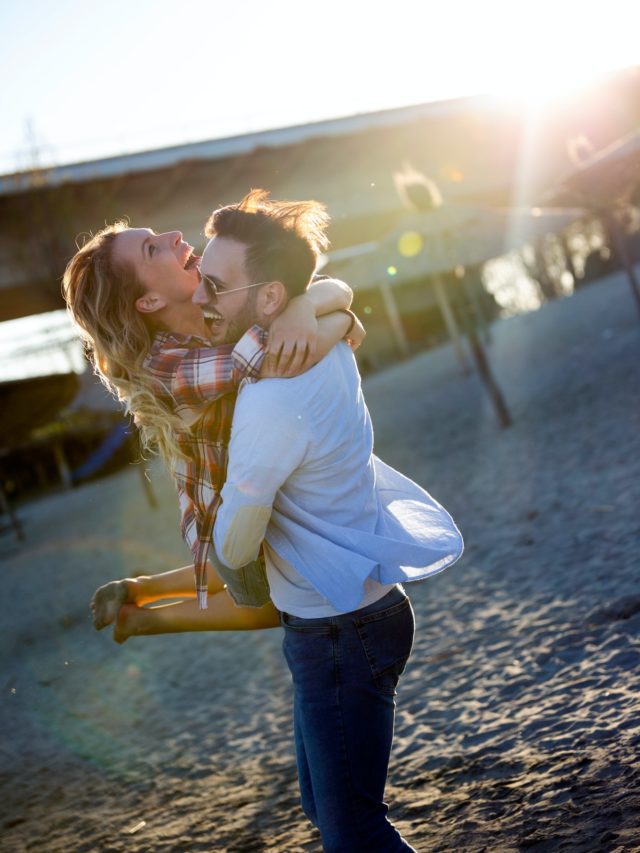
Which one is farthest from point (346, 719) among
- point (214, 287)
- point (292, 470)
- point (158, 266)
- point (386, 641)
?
point (158, 266)

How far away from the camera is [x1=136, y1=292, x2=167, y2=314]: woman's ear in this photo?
2521mm

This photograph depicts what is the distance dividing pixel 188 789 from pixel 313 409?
2818mm

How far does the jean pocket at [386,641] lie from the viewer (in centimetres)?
236

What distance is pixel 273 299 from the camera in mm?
2344

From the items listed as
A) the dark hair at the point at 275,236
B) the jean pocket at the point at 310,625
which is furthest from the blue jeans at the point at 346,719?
the dark hair at the point at 275,236

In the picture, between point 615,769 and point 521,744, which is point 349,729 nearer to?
point 615,769

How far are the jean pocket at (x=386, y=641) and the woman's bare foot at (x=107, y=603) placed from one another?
2.41 ft

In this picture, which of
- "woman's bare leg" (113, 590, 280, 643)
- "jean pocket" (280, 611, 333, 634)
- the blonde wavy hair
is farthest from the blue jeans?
the blonde wavy hair

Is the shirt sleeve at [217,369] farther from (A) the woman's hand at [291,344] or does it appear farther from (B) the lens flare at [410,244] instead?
(B) the lens flare at [410,244]

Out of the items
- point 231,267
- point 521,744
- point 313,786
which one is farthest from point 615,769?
point 231,267

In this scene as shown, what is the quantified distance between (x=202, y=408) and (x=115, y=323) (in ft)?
1.05

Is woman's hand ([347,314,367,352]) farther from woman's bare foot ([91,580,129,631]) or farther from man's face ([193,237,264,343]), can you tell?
woman's bare foot ([91,580,129,631])

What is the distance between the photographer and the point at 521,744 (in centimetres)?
382

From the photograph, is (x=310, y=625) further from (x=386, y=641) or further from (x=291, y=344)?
(x=291, y=344)
